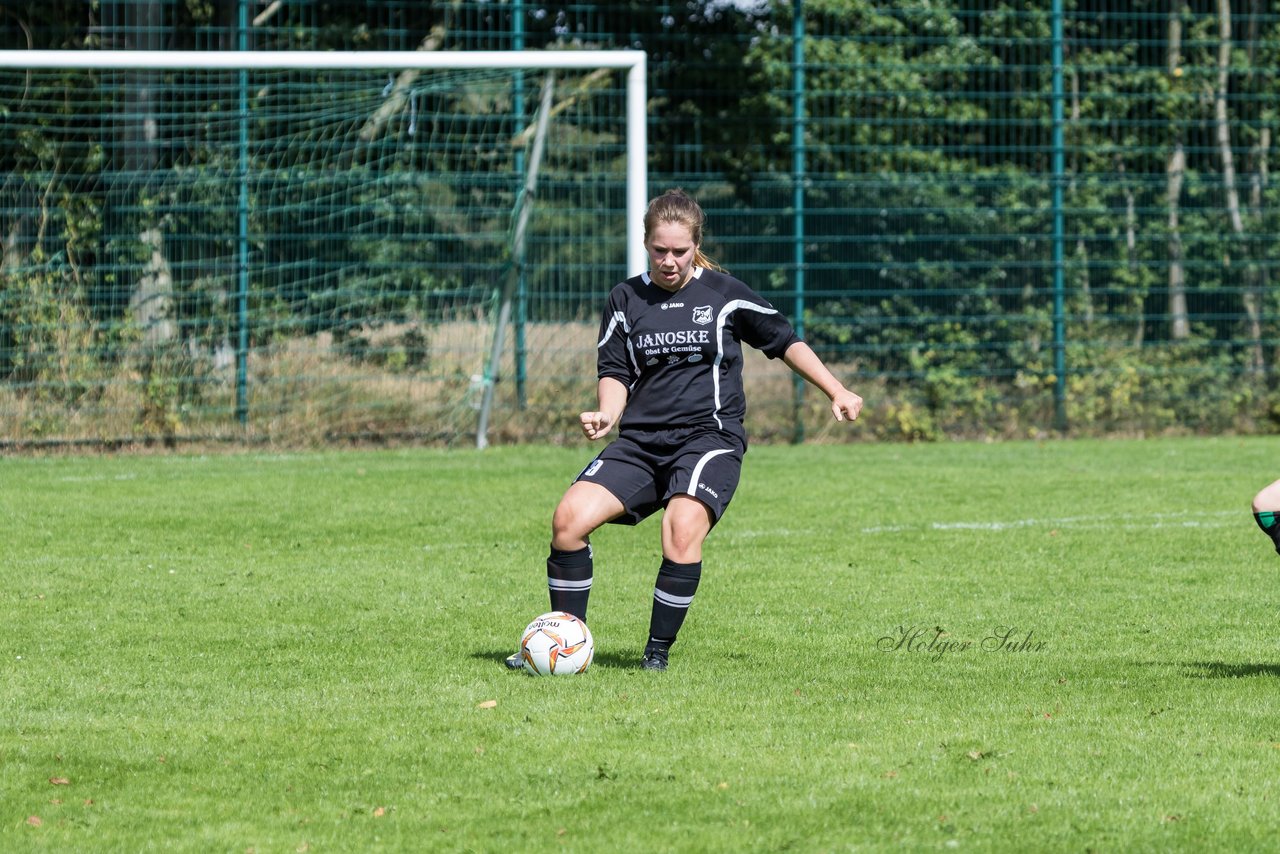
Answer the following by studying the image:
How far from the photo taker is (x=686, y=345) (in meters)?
6.17

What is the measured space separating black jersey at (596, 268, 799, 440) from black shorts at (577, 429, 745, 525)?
54 millimetres

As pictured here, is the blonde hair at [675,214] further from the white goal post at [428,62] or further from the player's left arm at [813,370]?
the white goal post at [428,62]

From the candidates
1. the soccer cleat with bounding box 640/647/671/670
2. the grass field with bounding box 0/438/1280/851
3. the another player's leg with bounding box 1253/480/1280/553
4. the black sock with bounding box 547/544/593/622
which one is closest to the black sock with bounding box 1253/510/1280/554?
the another player's leg with bounding box 1253/480/1280/553

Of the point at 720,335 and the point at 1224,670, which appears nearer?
the point at 1224,670

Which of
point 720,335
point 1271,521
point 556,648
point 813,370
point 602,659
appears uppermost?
point 720,335

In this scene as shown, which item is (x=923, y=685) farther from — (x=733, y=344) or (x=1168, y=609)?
(x=1168, y=609)

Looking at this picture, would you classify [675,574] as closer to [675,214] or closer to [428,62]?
[675,214]

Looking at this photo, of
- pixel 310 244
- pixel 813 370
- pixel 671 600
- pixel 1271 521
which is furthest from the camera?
pixel 310 244

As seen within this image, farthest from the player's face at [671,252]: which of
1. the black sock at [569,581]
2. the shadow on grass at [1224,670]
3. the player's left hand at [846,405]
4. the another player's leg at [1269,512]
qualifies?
the shadow on grass at [1224,670]

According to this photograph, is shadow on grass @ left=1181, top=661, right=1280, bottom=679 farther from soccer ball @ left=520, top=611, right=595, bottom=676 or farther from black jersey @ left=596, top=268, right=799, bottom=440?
soccer ball @ left=520, top=611, right=595, bottom=676

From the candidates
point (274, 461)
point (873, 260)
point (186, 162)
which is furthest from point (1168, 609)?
point (186, 162)

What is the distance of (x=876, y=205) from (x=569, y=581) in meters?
10.5

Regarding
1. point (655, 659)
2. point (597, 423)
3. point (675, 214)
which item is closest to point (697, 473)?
point (597, 423)

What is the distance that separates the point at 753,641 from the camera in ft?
21.7
